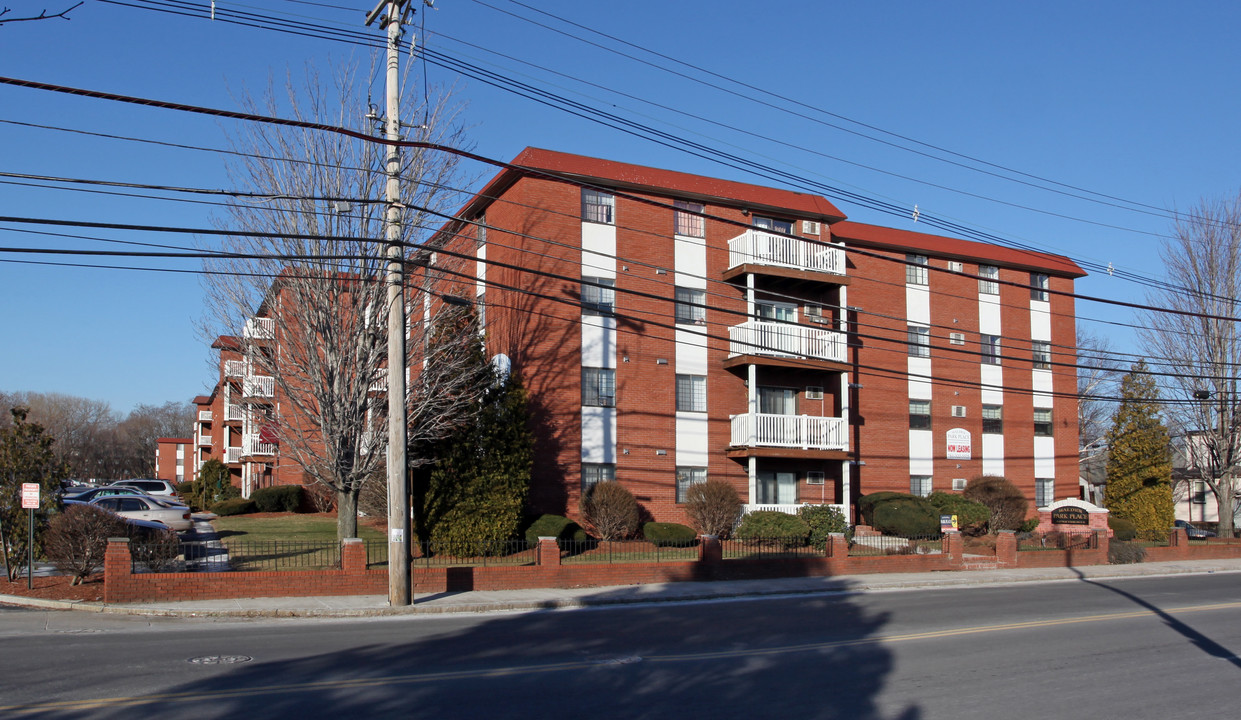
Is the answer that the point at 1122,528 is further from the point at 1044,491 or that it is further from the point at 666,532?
the point at 666,532

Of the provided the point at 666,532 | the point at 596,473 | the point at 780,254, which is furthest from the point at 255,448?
the point at 780,254

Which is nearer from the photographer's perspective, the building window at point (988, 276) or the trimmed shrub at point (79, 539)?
the trimmed shrub at point (79, 539)

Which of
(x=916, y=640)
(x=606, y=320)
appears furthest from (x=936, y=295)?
(x=916, y=640)

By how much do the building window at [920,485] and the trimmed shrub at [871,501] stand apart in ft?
6.94

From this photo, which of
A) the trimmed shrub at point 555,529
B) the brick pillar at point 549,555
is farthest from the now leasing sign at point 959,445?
the brick pillar at point 549,555

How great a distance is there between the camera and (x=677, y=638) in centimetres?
1449

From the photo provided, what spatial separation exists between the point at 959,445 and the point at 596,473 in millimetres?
16119

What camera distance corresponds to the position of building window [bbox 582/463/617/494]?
29.6 m

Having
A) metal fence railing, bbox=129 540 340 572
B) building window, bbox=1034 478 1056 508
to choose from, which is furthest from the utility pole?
building window, bbox=1034 478 1056 508

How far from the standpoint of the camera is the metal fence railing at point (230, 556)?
19344 millimetres

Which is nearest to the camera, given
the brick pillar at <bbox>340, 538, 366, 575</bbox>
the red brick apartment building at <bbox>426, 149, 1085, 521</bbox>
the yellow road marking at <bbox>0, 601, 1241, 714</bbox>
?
the yellow road marking at <bbox>0, 601, 1241, 714</bbox>

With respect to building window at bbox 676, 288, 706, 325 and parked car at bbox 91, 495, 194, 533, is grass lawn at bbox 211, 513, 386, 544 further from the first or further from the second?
building window at bbox 676, 288, 706, 325

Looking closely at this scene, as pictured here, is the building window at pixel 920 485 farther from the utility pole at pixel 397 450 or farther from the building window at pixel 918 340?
the utility pole at pixel 397 450

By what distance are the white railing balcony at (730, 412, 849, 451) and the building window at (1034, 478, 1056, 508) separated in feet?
39.0
